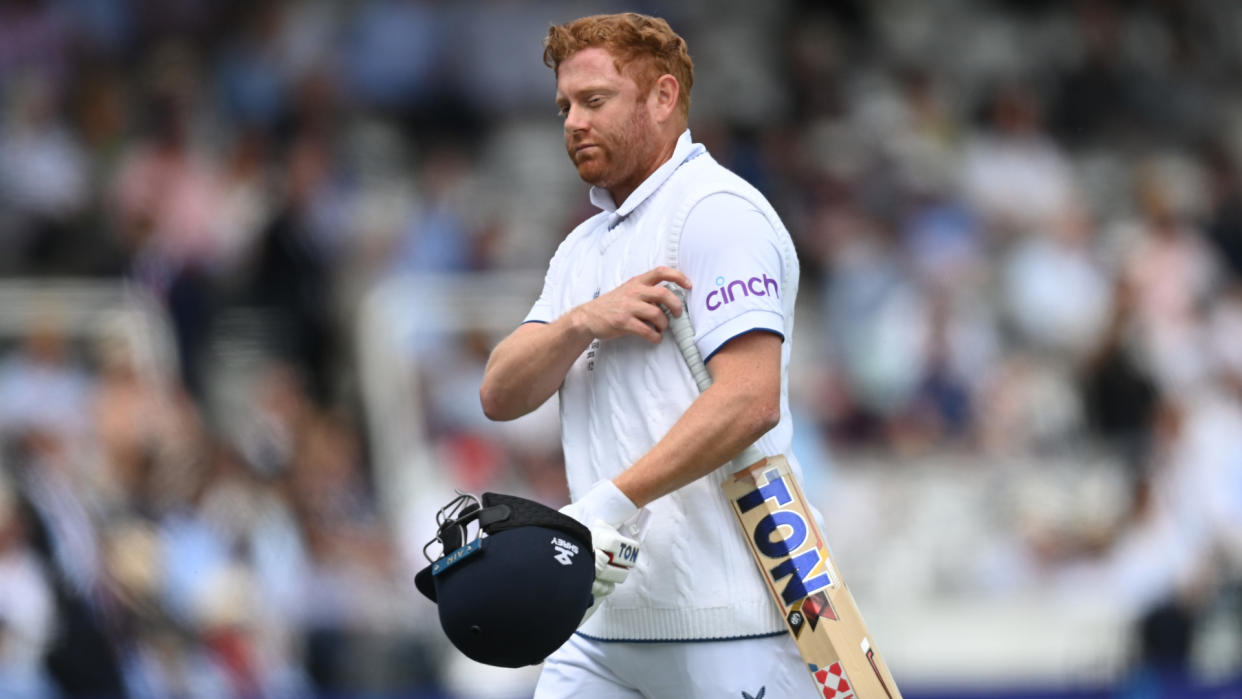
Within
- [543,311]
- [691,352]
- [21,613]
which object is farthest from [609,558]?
[21,613]

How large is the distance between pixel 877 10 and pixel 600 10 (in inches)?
98.2

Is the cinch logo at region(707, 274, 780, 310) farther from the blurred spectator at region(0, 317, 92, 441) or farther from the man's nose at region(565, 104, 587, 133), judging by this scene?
the blurred spectator at region(0, 317, 92, 441)

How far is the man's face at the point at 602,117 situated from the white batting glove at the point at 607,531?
0.73 metres

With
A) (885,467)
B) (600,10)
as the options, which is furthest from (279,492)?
(600,10)

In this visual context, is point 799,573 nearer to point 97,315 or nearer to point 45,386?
point 45,386

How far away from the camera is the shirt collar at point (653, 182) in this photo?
3949 mm

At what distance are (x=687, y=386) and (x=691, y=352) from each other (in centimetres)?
8

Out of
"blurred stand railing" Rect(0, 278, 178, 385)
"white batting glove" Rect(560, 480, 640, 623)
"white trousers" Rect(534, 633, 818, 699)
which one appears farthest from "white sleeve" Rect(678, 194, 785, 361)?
"blurred stand railing" Rect(0, 278, 178, 385)

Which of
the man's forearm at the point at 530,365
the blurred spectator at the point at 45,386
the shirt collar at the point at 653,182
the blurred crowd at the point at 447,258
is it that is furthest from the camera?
the blurred spectator at the point at 45,386

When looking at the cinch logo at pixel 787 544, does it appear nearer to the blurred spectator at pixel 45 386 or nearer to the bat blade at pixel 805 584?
the bat blade at pixel 805 584

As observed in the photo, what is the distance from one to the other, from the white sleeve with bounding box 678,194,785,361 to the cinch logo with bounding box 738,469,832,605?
12.9 inches

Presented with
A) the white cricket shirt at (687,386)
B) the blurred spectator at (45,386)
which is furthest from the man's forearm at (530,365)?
the blurred spectator at (45,386)

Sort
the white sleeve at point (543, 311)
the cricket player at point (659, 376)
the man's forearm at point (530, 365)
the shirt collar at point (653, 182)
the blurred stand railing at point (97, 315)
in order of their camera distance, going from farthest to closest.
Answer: the blurred stand railing at point (97, 315) < the white sleeve at point (543, 311) < the shirt collar at point (653, 182) < the man's forearm at point (530, 365) < the cricket player at point (659, 376)

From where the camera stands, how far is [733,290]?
3699 mm
